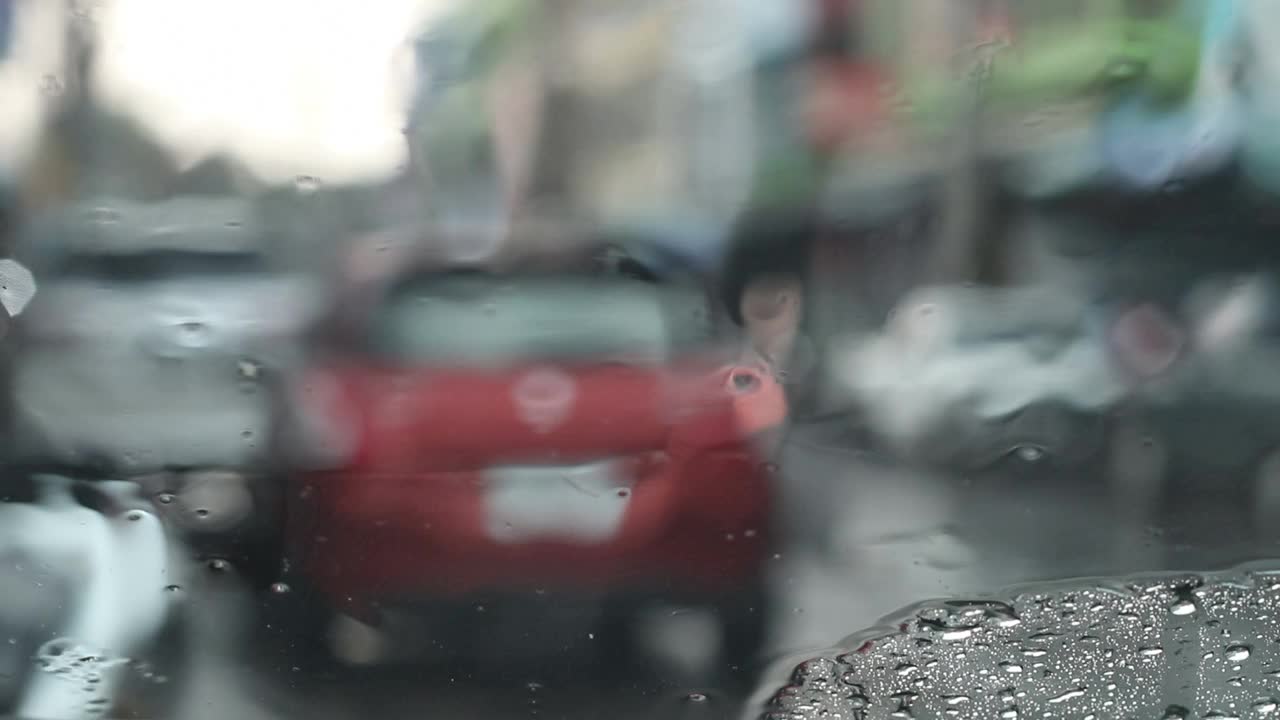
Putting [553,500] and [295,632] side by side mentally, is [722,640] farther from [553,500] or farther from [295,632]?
[295,632]

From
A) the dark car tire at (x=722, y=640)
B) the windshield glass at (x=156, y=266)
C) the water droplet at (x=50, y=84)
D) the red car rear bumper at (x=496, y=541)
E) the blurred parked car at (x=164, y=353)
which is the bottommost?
the dark car tire at (x=722, y=640)

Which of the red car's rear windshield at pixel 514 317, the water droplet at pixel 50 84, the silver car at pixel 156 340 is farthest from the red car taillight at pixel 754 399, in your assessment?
the water droplet at pixel 50 84

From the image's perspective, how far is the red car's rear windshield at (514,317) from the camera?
231 cm

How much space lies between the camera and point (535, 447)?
233 centimetres

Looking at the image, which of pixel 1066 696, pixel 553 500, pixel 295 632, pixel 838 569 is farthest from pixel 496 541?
pixel 1066 696

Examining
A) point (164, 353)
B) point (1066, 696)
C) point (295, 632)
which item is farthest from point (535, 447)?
point (1066, 696)

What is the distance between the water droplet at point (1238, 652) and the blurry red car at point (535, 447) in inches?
37.1

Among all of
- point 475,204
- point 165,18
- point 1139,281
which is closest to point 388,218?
point 475,204

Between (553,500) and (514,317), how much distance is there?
39 cm

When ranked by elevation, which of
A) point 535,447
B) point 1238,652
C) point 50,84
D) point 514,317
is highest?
point 50,84

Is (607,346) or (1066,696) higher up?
(607,346)

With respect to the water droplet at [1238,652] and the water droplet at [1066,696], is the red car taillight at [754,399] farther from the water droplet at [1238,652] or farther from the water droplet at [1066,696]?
the water droplet at [1238,652]

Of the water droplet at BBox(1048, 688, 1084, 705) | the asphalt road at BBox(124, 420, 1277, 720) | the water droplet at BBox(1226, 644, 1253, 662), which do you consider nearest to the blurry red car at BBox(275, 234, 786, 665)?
the asphalt road at BBox(124, 420, 1277, 720)

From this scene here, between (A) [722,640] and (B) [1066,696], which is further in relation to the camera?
(A) [722,640]
